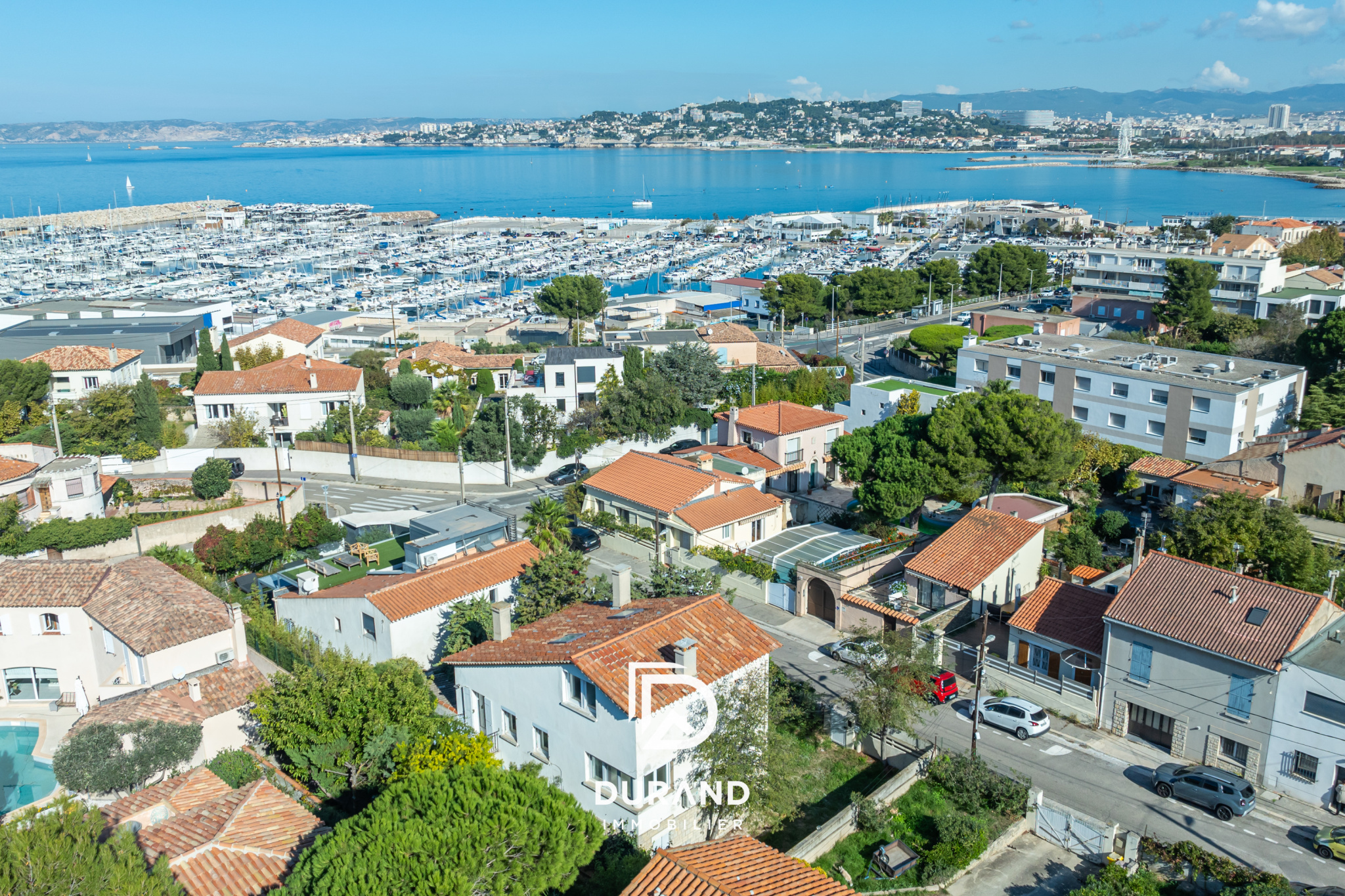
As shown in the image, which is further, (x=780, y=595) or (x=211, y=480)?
(x=211, y=480)

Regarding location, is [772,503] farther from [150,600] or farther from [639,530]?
[150,600]

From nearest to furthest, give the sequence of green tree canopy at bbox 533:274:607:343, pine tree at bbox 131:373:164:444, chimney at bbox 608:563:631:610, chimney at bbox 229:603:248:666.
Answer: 1. chimney at bbox 608:563:631:610
2. chimney at bbox 229:603:248:666
3. pine tree at bbox 131:373:164:444
4. green tree canopy at bbox 533:274:607:343

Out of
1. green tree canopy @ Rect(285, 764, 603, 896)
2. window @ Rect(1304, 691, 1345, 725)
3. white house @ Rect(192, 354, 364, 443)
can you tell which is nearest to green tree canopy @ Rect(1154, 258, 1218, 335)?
window @ Rect(1304, 691, 1345, 725)

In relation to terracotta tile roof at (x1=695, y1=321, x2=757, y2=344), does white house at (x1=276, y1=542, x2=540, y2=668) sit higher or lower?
lower

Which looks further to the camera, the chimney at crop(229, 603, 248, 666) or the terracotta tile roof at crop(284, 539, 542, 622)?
the chimney at crop(229, 603, 248, 666)

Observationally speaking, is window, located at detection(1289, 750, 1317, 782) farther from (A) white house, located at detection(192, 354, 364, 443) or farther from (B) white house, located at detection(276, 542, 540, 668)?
(A) white house, located at detection(192, 354, 364, 443)

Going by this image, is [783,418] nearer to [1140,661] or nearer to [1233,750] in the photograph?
[1140,661]

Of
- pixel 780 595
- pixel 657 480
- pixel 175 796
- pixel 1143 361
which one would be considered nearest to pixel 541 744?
pixel 175 796
